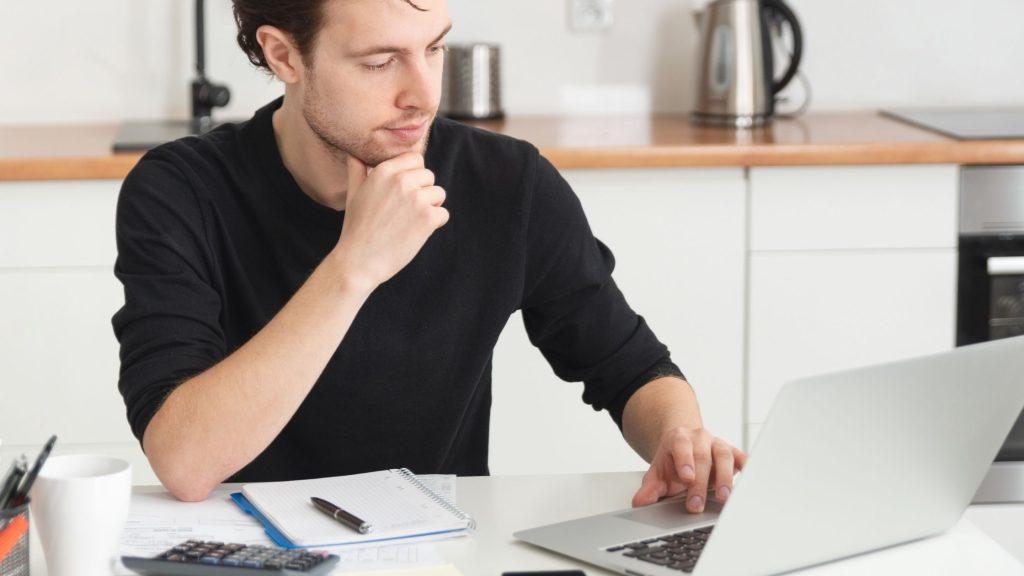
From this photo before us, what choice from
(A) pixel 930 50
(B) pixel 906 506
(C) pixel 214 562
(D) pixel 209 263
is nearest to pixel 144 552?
(C) pixel 214 562

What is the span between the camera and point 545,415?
246 cm

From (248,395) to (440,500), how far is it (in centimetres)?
21

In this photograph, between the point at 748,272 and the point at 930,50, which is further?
the point at 930,50

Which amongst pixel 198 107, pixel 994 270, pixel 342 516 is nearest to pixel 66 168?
pixel 198 107

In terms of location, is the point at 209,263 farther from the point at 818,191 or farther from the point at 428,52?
the point at 818,191

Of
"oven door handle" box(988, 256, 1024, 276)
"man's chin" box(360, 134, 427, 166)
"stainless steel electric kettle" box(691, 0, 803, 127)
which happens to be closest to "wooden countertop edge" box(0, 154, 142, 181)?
"man's chin" box(360, 134, 427, 166)

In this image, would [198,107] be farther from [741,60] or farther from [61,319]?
[741,60]

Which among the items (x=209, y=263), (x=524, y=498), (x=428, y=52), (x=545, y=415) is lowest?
(x=545, y=415)

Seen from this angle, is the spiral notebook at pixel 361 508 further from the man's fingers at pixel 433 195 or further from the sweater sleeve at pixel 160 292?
the man's fingers at pixel 433 195

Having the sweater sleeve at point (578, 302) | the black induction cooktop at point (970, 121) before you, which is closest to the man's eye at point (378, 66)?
the sweater sleeve at point (578, 302)

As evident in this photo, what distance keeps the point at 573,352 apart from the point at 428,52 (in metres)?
0.40

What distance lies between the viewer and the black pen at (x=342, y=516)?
3.51 feet

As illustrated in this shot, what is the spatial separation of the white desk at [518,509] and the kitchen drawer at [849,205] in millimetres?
1186

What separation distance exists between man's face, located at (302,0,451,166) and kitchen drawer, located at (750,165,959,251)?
1.08 m
